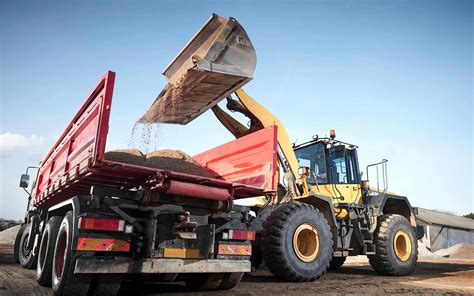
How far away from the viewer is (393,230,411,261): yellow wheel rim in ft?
28.1

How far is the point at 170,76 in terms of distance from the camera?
657 cm

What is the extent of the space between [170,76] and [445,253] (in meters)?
21.7

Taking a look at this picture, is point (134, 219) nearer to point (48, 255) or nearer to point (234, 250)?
point (234, 250)

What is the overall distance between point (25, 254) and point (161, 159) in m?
5.28

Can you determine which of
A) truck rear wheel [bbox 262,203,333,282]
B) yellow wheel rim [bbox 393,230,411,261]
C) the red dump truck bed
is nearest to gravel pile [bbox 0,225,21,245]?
the red dump truck bed

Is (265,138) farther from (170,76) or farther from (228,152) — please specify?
(170,76)

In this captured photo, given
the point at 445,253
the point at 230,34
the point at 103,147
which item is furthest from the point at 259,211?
the point at 445,253

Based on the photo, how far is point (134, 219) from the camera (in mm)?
4352

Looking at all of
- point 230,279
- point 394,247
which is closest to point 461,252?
point 394,247

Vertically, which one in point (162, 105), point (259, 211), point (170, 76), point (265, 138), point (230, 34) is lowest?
point (259, 211)

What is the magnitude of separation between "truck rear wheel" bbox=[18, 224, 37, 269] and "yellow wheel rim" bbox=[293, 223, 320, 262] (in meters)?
5.05

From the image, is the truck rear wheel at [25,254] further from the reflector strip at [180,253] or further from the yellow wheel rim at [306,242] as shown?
the yellow wheel rim at [306,242]

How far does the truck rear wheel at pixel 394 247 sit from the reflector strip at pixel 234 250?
431 centimetres

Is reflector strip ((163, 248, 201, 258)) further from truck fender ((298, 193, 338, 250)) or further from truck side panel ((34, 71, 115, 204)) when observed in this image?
truck fender ((298, 193, 338, 250))
